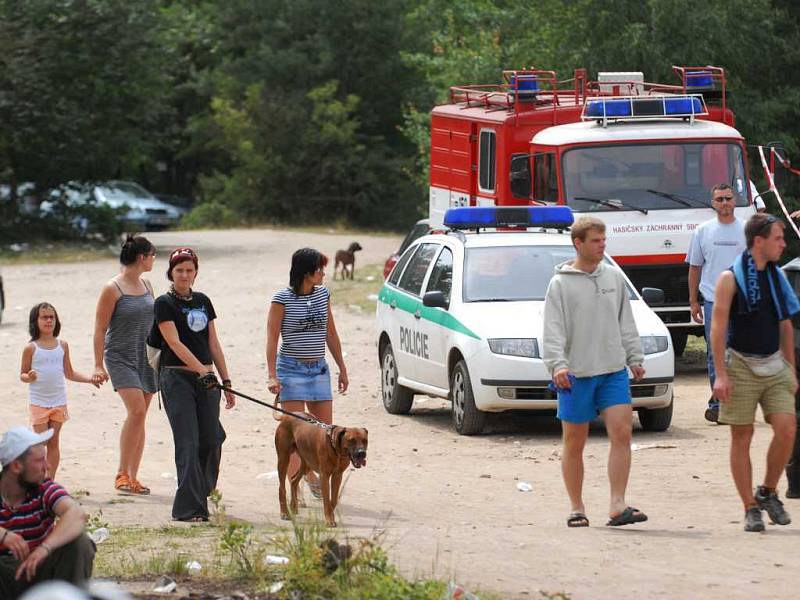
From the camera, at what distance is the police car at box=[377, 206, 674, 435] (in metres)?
12.6

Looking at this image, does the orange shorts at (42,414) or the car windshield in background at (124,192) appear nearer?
the orange shorts at (42,414)

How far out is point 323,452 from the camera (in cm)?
935

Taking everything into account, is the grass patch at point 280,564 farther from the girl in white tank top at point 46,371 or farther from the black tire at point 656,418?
the black tire at point 656,418

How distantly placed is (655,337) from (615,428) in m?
4.17

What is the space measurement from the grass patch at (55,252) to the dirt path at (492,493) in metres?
14.4

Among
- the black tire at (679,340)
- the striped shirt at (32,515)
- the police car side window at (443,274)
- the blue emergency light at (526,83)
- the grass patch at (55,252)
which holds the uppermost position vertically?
the blue emergency light at (526,83)

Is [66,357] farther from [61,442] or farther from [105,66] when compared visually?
[105,66]

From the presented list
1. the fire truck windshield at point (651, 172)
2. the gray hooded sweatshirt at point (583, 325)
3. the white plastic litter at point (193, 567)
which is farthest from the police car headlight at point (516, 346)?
the white plastic litter at point (193, 567)

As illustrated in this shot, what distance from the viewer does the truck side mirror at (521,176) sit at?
17.2m

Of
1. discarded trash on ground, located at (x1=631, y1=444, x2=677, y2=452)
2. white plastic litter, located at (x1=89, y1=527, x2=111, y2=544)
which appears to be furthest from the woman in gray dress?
discarded trash on ground, located at (x1=631, y1=444, x2=677, y2=452)

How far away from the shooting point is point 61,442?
13.0 metres

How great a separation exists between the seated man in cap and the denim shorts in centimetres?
383

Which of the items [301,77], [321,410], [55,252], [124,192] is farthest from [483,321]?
[124,192]

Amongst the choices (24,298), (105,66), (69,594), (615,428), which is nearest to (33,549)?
(69,594)
